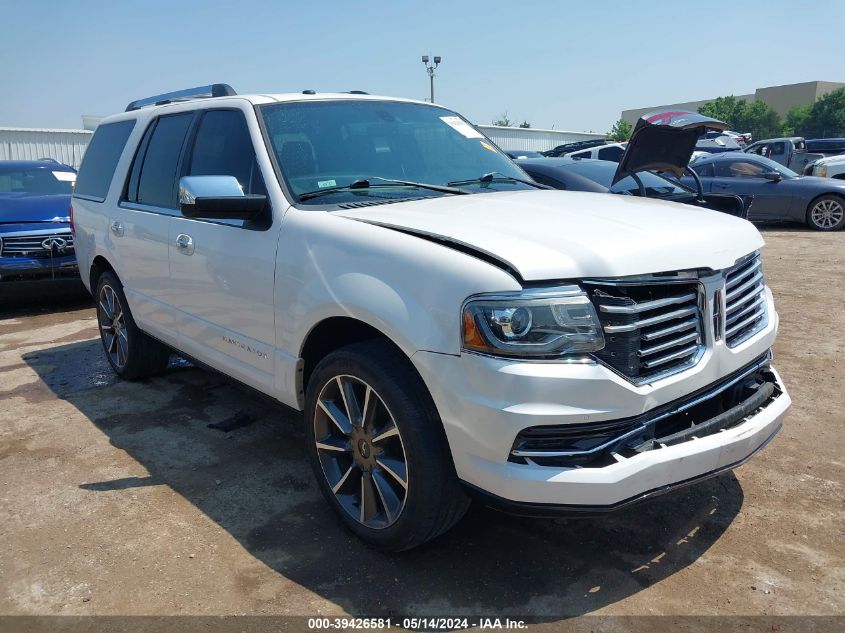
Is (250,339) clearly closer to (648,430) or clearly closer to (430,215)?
(430,215)

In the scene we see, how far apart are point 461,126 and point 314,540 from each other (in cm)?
253

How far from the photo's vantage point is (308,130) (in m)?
3.66

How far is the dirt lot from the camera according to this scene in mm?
2721

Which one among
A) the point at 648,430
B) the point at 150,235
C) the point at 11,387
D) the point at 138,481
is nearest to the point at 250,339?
the point at 138,481

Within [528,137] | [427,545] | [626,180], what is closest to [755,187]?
[626,180]

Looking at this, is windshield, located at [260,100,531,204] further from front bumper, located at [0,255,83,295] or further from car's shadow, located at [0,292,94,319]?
car's shadow, located at [0,292,94,319]

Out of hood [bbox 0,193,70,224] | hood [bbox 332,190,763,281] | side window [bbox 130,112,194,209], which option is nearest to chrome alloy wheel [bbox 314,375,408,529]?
hood [bbox 332,190,763,281]

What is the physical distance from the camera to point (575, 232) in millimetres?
2674

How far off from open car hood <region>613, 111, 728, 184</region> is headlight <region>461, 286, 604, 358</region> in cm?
261

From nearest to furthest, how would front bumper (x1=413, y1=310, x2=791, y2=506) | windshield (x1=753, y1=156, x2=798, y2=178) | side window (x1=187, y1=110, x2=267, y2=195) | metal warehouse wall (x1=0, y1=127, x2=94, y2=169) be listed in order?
front bumper (x1=413, y1=310, x2=791, y2=506), side window (x1=187, y1=110, x2=267, y2=195), windshield (x1=753, y1=156, x2=798, y2=178), metal warehouse wall (x1=0, y1=127, x2=94, y2=169)

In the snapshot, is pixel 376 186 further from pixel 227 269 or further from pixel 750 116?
pixel 750 116

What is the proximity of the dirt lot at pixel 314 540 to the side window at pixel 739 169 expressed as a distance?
33.0 feet

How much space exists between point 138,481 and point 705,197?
4.86 m

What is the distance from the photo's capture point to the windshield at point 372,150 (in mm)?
3490
